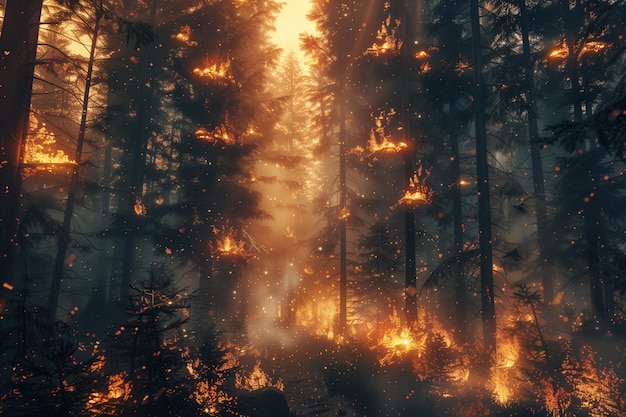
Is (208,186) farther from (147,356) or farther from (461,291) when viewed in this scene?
(461,291)

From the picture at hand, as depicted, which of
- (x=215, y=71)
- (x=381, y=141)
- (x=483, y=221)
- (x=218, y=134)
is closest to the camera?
(x=483, y=221)

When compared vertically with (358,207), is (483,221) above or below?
below

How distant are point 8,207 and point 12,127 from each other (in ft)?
5.21

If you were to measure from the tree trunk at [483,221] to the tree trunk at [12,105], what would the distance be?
43.3 feet

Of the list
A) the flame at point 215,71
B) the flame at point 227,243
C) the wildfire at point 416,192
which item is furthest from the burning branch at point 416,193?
the flame at point 215,71

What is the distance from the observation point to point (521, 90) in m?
13.7

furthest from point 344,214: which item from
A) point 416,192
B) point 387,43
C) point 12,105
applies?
point 12,105

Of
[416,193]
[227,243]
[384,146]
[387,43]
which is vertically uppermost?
[387,43]

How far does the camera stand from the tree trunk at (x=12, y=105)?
7.12 metres

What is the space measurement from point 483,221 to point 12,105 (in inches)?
540

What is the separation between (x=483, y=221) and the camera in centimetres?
1310

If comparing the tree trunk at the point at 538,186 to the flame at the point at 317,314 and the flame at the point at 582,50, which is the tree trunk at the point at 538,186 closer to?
the flame at the point at 582,50

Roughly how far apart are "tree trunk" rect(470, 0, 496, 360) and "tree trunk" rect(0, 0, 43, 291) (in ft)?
43.3

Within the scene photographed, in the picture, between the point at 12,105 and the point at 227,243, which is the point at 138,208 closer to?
the point at 227,243
